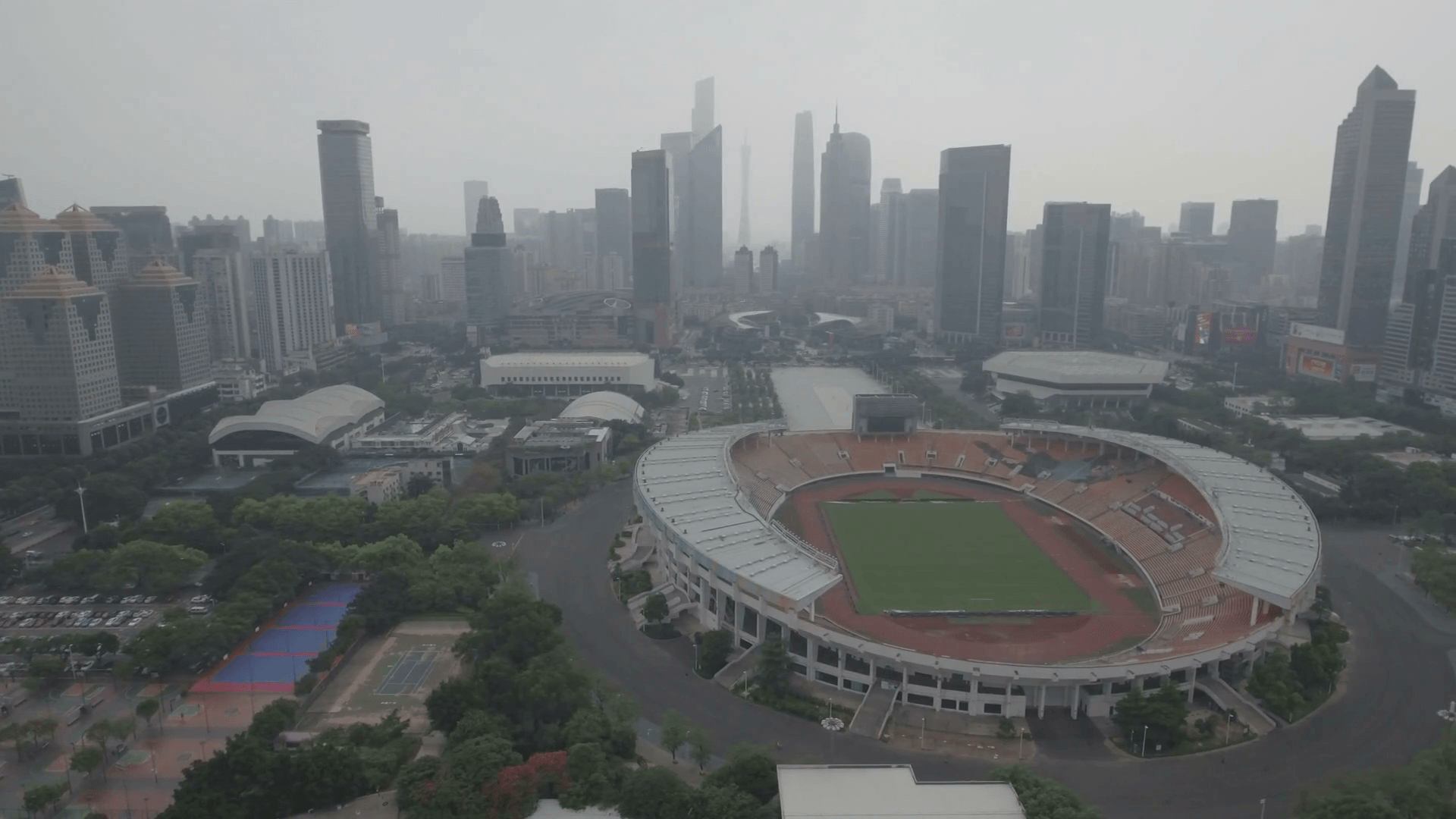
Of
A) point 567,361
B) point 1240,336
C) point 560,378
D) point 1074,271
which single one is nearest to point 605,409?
point 560,378

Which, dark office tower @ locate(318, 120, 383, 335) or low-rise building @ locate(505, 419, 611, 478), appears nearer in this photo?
low-rise building @ locate(505, 419, 611, 478)

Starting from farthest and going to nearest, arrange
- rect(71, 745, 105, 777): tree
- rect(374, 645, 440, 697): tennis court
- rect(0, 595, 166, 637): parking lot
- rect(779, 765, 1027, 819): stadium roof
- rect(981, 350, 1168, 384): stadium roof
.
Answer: rect(981, 350, 1168, 384): stadium roof → rect(0, 595, 166, 637): parking lot → rect(374, 645, 440, 697): tennis court → rect(71, 745, 105, 777): tree → rect(779, 765, 1027, 819): stadium roof

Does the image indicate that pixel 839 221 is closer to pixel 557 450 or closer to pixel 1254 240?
pixel 1254 240

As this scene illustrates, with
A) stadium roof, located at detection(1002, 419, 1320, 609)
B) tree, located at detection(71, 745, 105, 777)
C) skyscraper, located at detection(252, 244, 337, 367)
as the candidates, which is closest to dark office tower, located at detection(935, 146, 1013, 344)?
stadium roof, located at detection(1002, 419, 1320, 609)

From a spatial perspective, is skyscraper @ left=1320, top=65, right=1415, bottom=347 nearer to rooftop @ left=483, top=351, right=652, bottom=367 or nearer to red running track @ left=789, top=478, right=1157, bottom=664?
Answer: red running track @ left=789, top=478, right=1157, bottom=664

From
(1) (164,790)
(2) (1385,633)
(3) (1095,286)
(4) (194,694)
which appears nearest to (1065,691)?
(2) (1385,633)

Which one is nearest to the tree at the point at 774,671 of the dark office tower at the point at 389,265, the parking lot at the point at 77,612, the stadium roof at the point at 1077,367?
the parking lot at the point at 77,612

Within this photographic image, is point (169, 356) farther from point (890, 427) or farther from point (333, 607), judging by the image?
point (890, 427)
